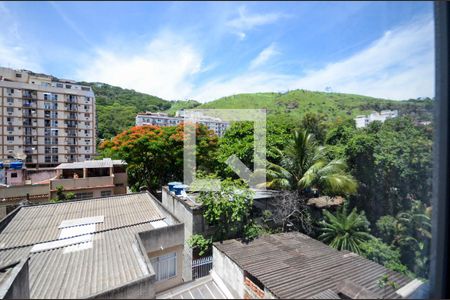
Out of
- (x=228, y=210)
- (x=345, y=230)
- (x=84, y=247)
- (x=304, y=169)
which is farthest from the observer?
(x=304, y=169)

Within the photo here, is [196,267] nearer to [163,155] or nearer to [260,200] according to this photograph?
[260,200]

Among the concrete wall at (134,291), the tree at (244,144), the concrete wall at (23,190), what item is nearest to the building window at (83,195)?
the concrete wall at (23,190)

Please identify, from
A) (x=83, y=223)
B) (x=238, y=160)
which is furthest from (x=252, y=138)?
(x=83, y=223)

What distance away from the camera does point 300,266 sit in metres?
2.95

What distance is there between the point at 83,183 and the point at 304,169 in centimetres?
905

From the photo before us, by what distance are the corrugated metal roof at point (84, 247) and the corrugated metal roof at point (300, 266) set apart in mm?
1430

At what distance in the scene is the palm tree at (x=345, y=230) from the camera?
3.58 m

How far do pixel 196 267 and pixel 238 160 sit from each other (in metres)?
4.33

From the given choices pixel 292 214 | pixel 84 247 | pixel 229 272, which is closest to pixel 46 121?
pixel 84 247

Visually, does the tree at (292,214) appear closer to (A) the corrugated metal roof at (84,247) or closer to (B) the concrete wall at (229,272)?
(B) the concrete wall at (229,272)

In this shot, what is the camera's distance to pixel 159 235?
3.87 meters

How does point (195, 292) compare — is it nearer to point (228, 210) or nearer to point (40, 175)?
point (228, 210)

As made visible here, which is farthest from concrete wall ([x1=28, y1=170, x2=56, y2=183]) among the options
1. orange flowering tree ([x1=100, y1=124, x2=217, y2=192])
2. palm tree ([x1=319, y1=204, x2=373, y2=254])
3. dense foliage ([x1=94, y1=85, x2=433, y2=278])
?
palm tree ([x1=319, y1=204, x2=373, y2=254])

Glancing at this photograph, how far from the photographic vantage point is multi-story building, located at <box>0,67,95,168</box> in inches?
632
